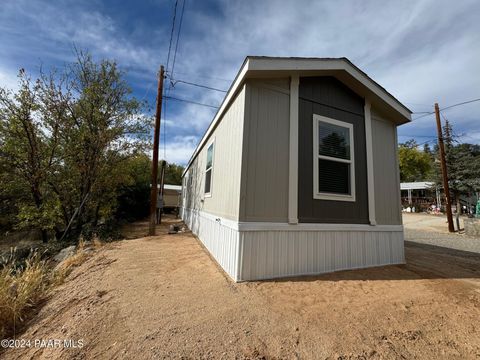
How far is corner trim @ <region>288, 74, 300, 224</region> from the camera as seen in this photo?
12.1 feet

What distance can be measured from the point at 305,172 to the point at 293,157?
0.37 m

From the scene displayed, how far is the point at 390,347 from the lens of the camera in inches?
78.4

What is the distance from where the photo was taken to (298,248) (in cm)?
370

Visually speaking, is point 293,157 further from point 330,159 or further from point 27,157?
point 27,157

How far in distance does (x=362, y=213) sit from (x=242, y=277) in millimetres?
2767

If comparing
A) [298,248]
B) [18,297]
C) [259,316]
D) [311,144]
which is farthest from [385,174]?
[18,297]

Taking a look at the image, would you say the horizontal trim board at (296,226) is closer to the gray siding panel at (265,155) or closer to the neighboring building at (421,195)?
the gray siding panel at (265,155)

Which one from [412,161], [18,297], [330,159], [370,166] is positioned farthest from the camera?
[412,161]

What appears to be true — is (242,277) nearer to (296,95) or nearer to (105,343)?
(105,343)

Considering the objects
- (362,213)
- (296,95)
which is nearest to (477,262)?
(362,213)

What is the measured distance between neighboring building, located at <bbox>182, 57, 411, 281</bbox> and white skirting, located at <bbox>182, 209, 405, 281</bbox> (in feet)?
0.06

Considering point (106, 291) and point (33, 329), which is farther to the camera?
point (106, 291)

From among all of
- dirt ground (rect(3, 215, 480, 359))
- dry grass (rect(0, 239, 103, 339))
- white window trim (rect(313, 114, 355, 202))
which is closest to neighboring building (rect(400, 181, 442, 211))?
white window trim (rect(313, 114, 355, 202))

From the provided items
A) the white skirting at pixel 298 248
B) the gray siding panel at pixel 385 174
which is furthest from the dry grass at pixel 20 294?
the gray siding panel at pixel 385 174
